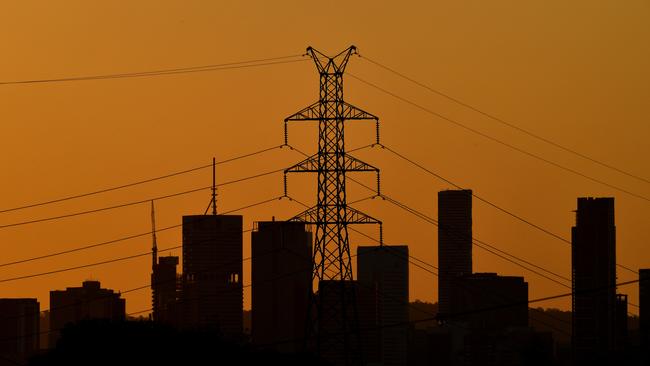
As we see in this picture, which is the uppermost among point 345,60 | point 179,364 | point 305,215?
point 345,60

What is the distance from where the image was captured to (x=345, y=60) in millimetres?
115188

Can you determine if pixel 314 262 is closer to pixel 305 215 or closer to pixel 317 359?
pixel 305 215

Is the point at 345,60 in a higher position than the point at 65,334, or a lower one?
higher

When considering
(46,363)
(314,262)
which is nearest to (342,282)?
(314,262)

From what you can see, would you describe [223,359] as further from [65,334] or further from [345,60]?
[345,60]

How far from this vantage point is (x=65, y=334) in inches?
4838

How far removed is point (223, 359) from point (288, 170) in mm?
14486

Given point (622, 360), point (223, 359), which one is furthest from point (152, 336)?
point (622, 360)

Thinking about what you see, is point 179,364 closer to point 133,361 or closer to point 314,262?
point 133,361

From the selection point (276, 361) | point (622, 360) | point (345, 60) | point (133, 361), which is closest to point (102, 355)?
point (133, 361)

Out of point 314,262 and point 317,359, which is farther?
point 317,359

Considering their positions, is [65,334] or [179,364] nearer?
[179,364]

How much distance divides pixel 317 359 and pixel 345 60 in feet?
66.5

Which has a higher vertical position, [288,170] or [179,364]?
[288,170]
